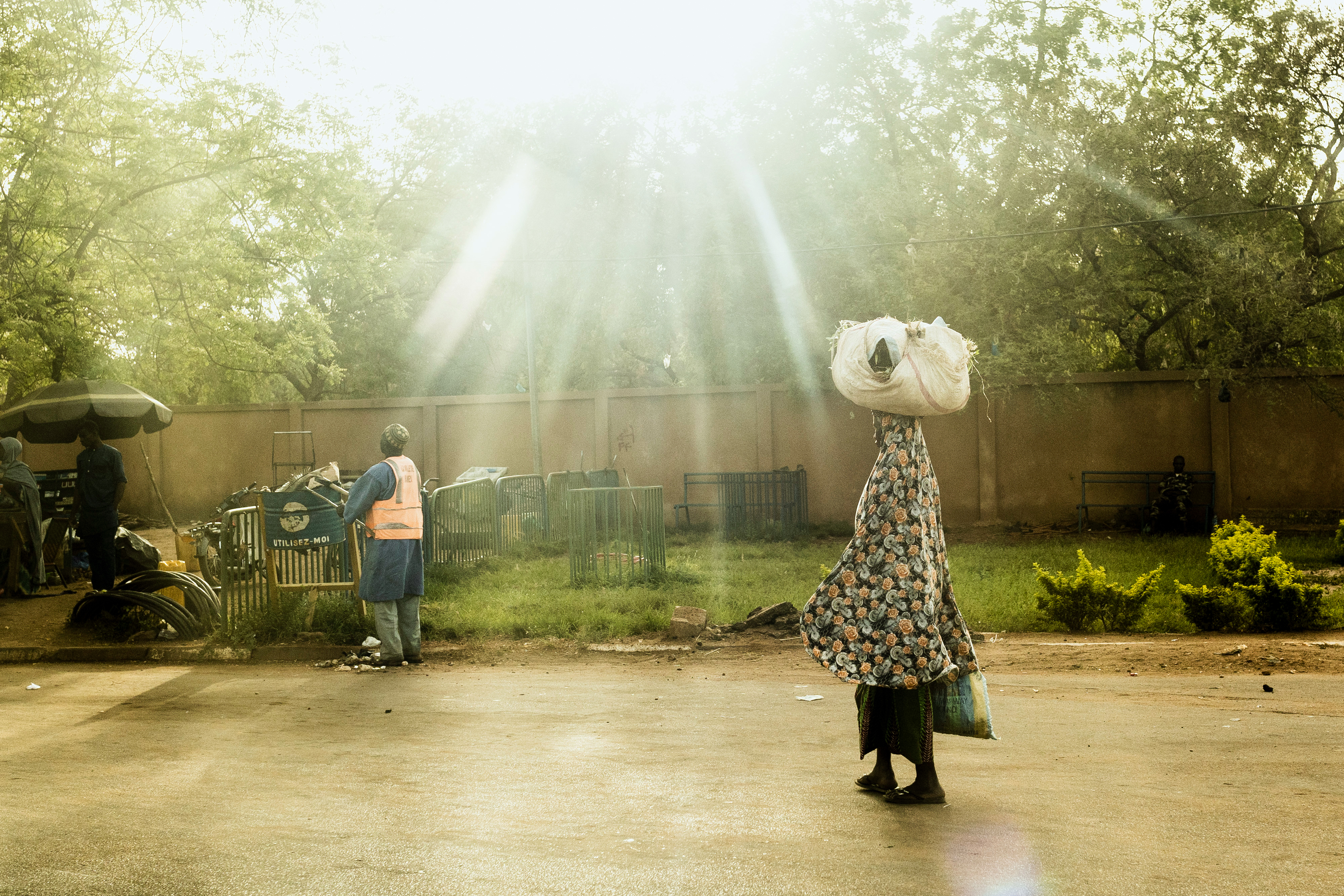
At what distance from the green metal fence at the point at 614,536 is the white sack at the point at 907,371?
263 inches

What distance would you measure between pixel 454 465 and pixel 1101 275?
11.7 meters

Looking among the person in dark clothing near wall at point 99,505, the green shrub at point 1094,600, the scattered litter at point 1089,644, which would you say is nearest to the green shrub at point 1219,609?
the green shrub at point 1094,600

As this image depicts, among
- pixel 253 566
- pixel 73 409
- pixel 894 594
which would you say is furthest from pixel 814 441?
pixel 894 594

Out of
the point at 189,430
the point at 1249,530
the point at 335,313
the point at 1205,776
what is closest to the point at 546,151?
the point at 189,430

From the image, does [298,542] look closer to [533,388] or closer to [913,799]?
[913,799]

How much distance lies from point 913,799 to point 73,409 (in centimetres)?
1313

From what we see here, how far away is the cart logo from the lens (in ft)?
30.4

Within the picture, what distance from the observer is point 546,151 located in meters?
23.6

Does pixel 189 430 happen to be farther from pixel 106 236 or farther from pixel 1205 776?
pixel 1205 776

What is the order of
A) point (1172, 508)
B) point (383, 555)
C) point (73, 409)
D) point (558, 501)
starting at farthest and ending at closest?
point (1172, 508), point (558, 501), point (73, 409), point (383, 555)

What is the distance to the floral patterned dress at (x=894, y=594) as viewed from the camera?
447 cm

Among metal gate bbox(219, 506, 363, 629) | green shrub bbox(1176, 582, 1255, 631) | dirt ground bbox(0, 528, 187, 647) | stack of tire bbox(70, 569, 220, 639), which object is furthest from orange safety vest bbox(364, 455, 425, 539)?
green shrub bbox(1176, 582, 1255, 631)

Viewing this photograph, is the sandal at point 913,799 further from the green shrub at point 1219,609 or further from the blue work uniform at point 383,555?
the green shrub at point 1219,609

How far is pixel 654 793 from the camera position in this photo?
5012 millimetres
